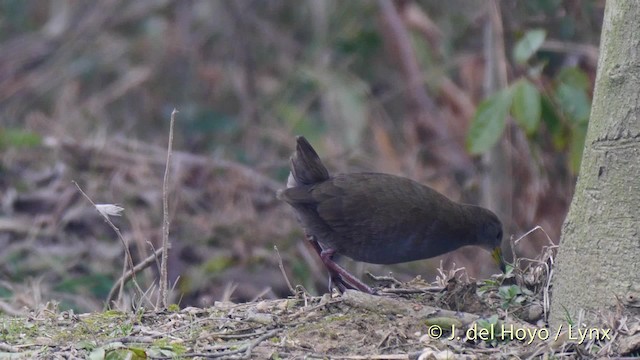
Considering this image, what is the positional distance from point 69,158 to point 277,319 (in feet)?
14.9

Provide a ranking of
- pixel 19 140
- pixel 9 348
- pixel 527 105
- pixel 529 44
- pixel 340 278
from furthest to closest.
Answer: pixel 19 140 → pixel 529 44 → pixel 527 105 → pixel 340 278 → pixel 9 348

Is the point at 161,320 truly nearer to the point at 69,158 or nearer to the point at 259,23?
the point at 69,158

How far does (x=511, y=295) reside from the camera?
13.6 feet

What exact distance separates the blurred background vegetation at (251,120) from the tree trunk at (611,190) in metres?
1.94

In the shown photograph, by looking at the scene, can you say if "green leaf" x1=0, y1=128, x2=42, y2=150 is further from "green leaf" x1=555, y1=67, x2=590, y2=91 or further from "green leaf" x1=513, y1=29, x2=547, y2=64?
"green leaf" x1=555, y1=67, x2=590, y2=91

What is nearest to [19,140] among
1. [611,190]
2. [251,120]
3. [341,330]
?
[251,120]

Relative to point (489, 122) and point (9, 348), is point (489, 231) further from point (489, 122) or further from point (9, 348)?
point (9, 348)

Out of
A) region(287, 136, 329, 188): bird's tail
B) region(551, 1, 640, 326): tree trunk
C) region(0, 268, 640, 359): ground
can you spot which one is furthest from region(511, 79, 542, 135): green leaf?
region(551, 1, 640, 326): tree trunk

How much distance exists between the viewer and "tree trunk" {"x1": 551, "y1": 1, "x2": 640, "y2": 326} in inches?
143

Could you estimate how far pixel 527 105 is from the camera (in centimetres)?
580

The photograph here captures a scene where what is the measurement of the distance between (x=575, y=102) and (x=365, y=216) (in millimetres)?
1951

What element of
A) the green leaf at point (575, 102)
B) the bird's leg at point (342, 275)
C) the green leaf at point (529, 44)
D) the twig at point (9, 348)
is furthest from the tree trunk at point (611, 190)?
the green leaf at point (575, 102)

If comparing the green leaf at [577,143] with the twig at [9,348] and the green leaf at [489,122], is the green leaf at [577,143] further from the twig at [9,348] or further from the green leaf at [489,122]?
the twig at [9,348]

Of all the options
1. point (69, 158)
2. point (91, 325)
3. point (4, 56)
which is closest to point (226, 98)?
point (4, 56)
